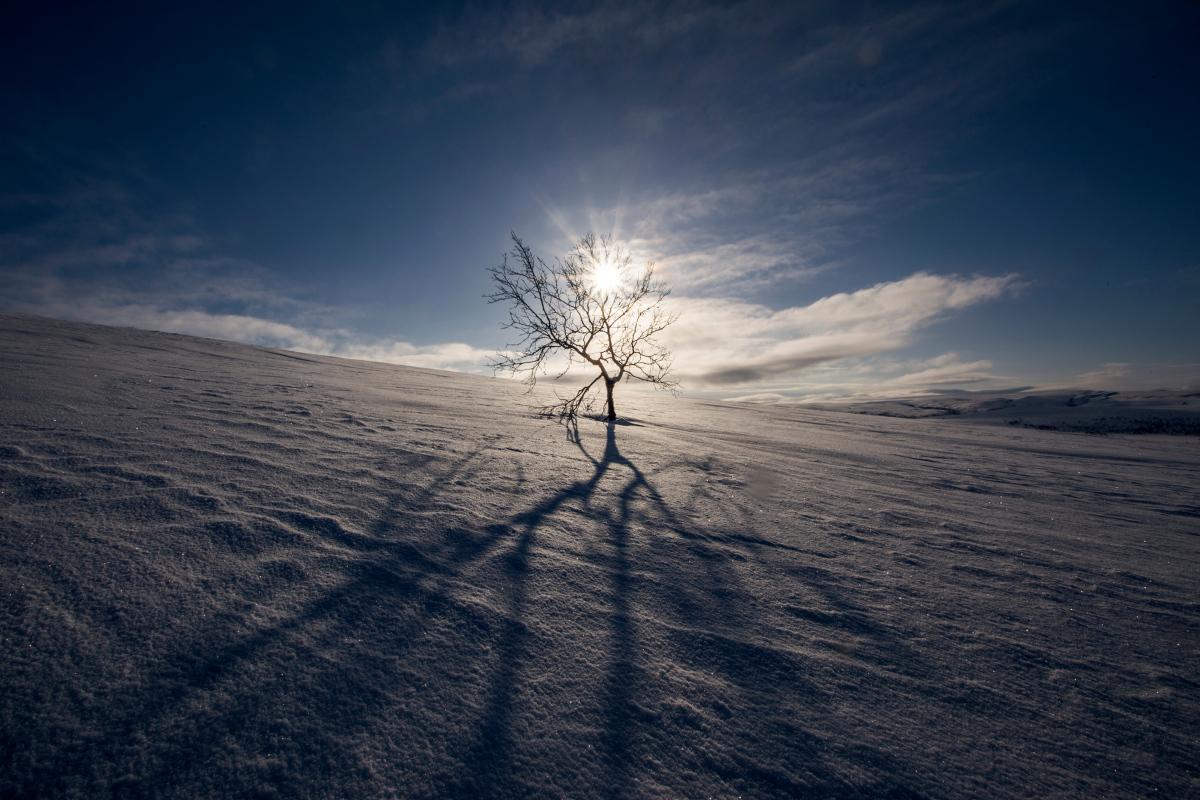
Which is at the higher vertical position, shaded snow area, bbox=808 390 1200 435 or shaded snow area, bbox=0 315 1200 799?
shaded snow area, bbox=808 390 1200 435

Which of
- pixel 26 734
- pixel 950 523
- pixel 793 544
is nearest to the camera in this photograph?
pixel 26 734

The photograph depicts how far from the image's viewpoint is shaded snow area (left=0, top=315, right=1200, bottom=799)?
154cm

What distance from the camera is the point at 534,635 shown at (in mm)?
2195

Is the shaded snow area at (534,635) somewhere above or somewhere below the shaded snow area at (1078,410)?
below

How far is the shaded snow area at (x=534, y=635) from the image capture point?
5.05 ft

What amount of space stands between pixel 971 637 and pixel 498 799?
273 centimetres

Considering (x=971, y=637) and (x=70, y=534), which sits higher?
(x=70, y=534)

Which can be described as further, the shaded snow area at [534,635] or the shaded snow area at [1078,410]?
the shaded snow area at [1078,410]

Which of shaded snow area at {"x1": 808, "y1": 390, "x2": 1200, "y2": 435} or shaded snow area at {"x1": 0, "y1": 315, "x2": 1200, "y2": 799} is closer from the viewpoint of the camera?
shaded snow area at {"x1": 0, "y1": 315, "x2": 1200, "y2": 799}

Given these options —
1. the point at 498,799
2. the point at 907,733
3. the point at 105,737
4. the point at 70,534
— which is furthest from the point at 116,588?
the point at 907,733

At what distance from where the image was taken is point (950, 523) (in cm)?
454

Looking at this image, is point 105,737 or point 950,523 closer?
point 105,737

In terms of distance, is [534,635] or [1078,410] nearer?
[534,635]

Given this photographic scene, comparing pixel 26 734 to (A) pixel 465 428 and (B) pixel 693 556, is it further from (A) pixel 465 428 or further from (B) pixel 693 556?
(A) pixel 465 428
